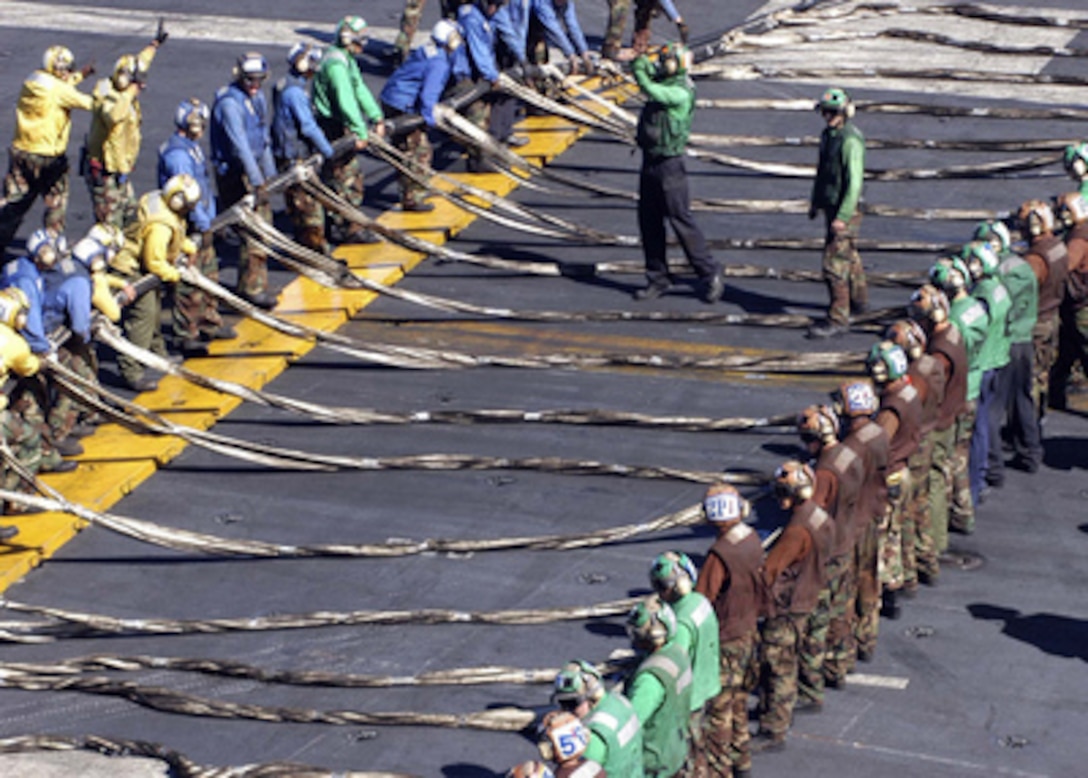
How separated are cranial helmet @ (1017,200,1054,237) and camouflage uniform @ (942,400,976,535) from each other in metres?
1.97

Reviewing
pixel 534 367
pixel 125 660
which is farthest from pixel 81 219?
pixel 125 660

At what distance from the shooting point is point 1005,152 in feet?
80.9

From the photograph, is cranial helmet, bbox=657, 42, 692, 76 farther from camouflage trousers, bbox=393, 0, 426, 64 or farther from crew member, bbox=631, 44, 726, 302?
camouflage trousers, bbox=393, 0, 426, 64

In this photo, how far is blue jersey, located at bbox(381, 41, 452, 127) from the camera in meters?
23.1

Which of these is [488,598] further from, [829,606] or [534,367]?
[534,367]

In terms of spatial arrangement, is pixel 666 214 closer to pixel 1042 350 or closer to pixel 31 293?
pixel 1042 350

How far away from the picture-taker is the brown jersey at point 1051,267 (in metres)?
18.7

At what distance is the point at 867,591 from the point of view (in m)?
15.6

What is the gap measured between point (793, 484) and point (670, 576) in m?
1.53

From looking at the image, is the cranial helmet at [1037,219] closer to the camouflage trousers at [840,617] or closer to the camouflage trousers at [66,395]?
the camouflage trousers at [840,617]

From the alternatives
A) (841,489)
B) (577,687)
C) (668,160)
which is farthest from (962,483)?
(577,687)

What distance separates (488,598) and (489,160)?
9.05 metres

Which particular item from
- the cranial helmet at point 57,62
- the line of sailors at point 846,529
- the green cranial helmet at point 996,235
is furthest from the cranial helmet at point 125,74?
the green cranial helmet at point 996,235

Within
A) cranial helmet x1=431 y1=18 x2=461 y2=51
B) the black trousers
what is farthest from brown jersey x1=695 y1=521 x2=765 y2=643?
cranial helmet x1=431 y1=18 x2=461 y2=51
